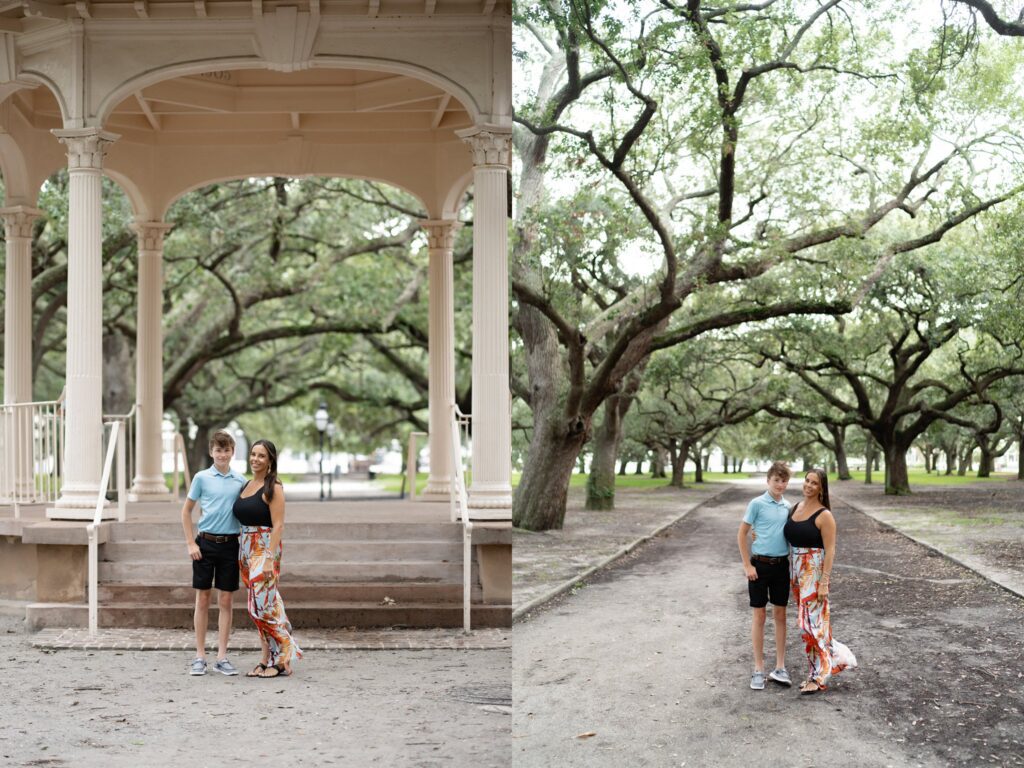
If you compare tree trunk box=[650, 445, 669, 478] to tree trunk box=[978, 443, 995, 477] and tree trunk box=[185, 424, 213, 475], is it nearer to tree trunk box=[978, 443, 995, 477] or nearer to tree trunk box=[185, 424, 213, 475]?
tree trunk box=[978, 443, 995, 477]

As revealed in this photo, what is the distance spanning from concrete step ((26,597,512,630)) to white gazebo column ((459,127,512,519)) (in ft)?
2.72

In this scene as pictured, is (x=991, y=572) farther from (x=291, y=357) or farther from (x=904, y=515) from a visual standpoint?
(x=291, y=357)

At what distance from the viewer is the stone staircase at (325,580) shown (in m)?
9.16

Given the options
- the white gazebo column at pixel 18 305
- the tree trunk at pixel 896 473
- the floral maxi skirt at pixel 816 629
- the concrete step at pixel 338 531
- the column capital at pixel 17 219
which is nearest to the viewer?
the floral maxi skirt at pixel 816 629

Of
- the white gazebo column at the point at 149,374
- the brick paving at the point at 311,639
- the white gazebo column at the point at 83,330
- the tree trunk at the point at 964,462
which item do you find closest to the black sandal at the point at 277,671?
the brick paving at the point at 311,639

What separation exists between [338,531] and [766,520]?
6.77 meters

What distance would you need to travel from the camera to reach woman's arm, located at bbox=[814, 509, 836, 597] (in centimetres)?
363

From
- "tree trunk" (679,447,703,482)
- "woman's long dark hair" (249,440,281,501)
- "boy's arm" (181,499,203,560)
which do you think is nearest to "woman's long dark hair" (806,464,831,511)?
"tree trunk" (679,447,703,482)

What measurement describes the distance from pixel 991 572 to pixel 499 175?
6.53 meters

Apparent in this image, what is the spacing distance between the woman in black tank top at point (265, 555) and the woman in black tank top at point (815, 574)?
432 centimetres

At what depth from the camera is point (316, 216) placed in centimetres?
2003

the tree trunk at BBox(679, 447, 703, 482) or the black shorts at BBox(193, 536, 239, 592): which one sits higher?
the tree trunk at BBox(679, 447, 703, 482)

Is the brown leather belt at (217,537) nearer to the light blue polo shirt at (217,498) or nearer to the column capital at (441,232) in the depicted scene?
the light blue polo shirt at (217,498)

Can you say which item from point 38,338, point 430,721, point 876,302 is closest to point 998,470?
point 876,302
